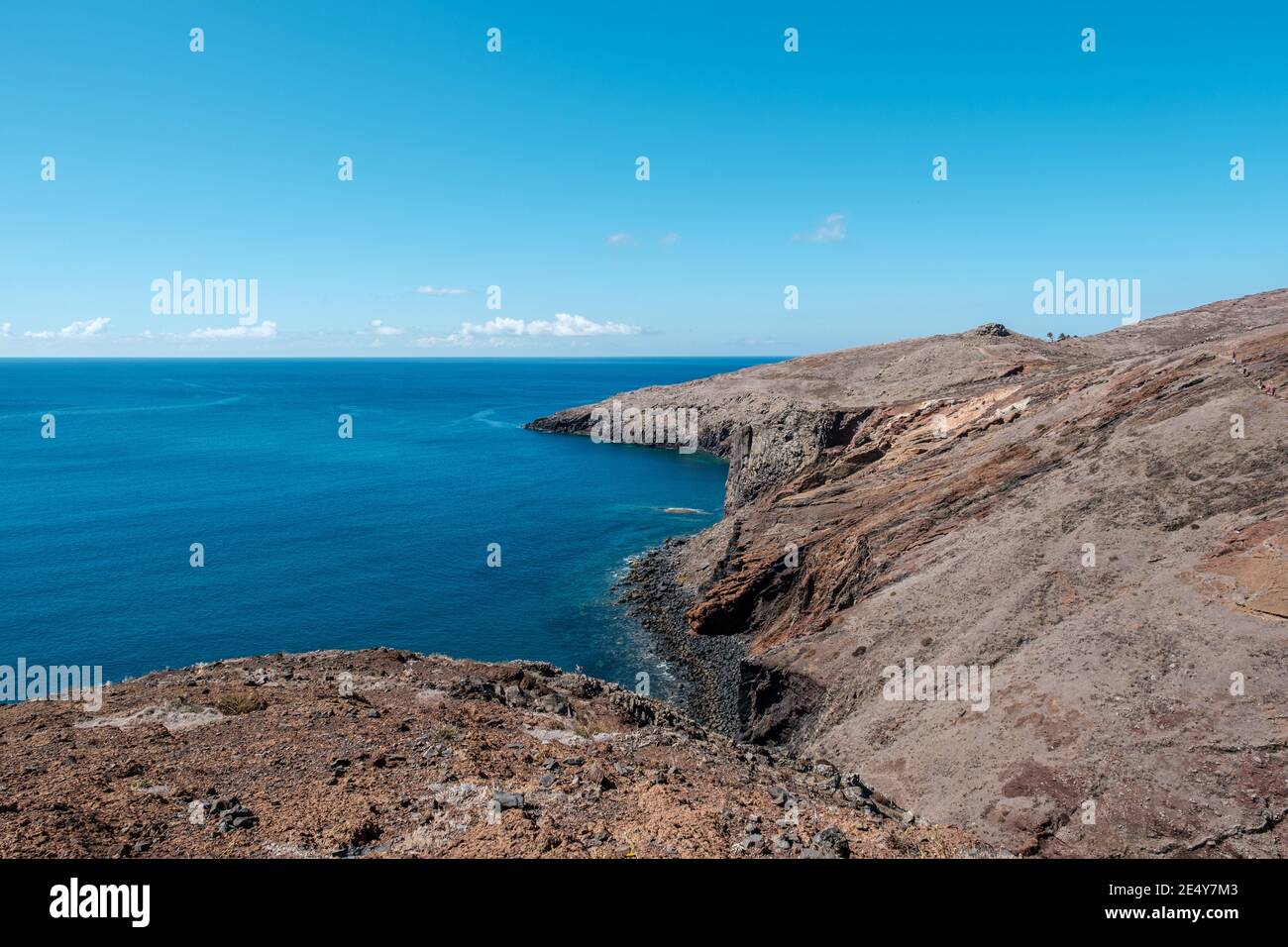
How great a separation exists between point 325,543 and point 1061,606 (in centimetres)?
6152

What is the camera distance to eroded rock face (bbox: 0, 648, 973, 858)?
13.4 metres

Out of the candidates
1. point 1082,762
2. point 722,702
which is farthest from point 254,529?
point 1082,762

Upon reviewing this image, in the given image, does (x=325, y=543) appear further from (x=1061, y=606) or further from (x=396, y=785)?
(x=1061, y=606)

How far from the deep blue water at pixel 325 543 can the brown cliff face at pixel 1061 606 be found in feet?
41.6

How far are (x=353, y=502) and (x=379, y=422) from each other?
8490 cm

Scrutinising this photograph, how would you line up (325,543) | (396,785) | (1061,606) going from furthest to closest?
(325,543) < (1061,606) < (396,785)

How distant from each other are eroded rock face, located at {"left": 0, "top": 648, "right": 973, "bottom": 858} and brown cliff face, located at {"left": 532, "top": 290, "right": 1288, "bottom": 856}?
217 inches

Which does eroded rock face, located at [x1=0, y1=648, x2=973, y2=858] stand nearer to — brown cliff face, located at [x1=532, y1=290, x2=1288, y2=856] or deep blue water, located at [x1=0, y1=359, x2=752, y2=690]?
brown cliff face, located at [x1=532, y1=290, x2=1288, y2=856]

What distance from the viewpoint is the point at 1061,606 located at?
28078mm

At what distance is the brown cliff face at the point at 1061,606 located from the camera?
1995 centimetres

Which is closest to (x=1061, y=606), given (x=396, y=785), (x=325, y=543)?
(x=396, y=785)

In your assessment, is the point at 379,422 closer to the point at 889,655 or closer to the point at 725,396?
the point at 725,396

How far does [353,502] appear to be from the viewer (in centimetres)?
8406

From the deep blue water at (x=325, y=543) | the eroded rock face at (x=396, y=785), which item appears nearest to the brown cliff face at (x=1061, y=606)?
the eroded rock face at (x=396, y=785)
